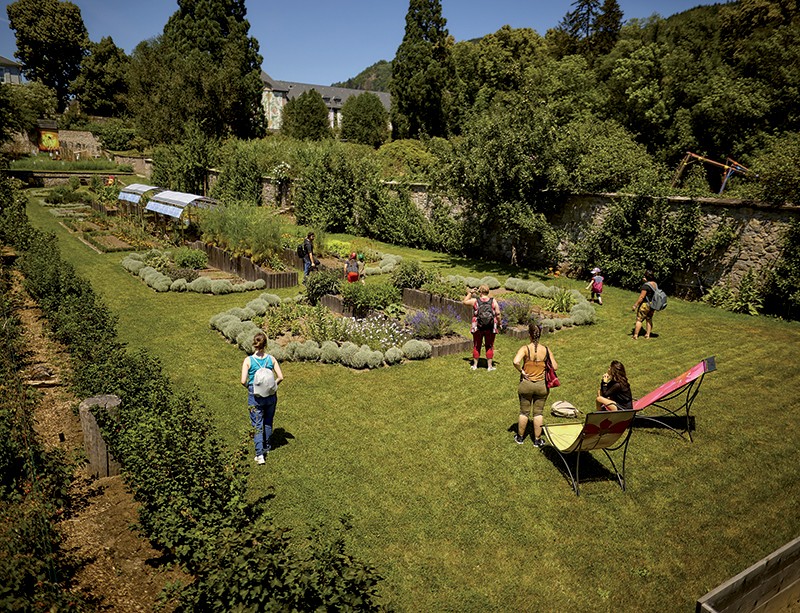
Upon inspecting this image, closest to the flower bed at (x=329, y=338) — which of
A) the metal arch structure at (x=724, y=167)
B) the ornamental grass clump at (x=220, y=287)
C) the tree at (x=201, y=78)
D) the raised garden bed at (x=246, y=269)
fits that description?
the ornamental grass clump at (x=220, y=287)

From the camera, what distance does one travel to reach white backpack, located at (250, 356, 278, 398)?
657cm

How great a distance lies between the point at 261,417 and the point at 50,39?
8815 cm

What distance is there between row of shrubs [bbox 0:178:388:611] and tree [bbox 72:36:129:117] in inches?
2969

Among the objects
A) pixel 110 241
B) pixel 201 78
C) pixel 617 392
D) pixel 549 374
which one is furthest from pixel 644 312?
pixel 201 78

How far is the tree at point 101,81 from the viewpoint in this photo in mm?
70312

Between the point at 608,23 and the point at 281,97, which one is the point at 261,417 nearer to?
the point at 608,23

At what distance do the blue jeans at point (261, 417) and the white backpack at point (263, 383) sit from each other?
0.09m

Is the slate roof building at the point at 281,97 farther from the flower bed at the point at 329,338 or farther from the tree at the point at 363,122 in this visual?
the flower bed at the point at 329,338

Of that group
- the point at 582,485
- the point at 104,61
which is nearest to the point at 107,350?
the point at 582,485

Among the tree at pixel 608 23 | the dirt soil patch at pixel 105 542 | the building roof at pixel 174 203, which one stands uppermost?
the tree at pixel 608 23

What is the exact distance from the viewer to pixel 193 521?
4734mm

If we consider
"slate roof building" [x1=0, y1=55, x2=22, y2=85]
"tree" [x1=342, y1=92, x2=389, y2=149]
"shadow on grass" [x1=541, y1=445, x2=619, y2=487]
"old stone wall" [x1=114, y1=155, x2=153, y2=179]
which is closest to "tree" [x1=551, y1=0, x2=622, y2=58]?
"tree" [x1=342, y1=92, x2=389, y2=149]

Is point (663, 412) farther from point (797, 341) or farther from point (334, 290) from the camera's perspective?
point (334, 290)

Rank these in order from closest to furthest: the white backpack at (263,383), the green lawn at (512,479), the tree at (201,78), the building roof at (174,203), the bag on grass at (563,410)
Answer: the green lawn at (512,479), the white backpack at (263,383), the bag on grass at (563,410), the building roof at (174,203), the tree at (201,78)
